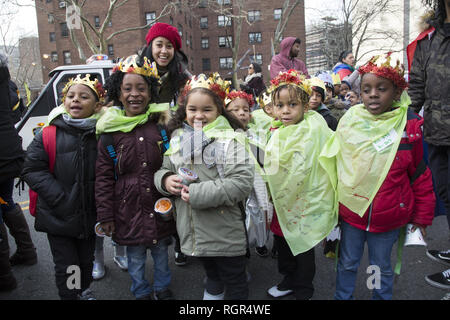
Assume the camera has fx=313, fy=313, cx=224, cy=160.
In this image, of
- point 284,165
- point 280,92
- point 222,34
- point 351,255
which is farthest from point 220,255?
point 222,34

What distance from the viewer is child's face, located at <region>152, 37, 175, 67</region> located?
3.12 m

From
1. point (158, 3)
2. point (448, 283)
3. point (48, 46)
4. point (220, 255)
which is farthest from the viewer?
point (48, 46)

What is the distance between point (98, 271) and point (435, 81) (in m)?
3.43

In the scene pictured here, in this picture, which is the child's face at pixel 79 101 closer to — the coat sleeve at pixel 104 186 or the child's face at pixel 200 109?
the coat sleeve at pixel 104 186

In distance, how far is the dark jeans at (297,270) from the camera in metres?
2.46

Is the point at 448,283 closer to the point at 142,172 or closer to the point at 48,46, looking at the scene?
the point at 142,172

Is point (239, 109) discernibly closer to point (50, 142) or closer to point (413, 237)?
point (50, 142)

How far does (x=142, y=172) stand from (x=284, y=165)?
3.54 feet

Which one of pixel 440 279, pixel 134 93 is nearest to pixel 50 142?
pixel 134 93

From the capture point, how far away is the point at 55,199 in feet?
7.43

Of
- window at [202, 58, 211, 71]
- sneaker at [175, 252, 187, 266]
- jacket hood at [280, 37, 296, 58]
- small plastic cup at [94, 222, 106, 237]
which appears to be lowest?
sneaker at [175, 252, 187, 266]

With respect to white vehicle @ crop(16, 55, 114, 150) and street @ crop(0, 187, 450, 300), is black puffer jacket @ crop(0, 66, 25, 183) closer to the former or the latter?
street @ crop(0, 187, 450, 300)

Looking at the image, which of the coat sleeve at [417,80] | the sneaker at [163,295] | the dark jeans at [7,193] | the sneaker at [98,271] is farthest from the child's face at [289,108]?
the dark jeans at [7,193]

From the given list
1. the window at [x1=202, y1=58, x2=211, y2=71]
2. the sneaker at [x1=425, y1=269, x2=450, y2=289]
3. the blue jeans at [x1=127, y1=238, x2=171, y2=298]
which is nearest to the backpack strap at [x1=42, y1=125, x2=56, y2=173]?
the blue jeans at [x1=127, y1=238, x2=171, y2=298]
